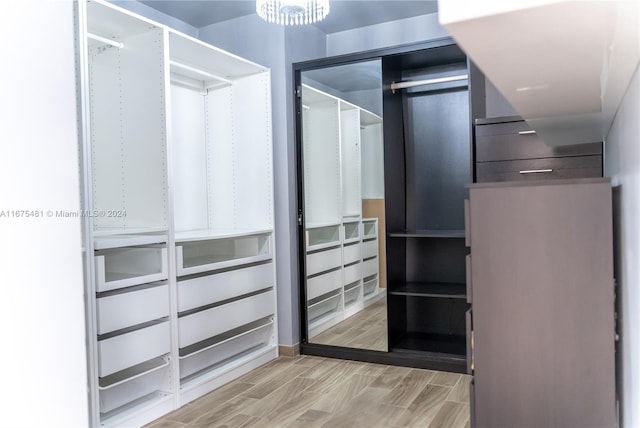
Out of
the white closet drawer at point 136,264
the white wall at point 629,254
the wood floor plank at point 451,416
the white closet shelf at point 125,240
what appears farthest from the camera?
the white closet drawer at point 136,264

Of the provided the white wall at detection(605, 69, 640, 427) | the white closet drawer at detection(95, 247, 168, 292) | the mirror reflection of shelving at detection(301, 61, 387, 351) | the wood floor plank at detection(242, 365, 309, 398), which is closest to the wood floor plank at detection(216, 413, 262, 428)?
the wood floor plank at detection(242, 365, 309, 398)

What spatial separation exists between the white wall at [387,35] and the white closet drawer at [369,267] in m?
1.57

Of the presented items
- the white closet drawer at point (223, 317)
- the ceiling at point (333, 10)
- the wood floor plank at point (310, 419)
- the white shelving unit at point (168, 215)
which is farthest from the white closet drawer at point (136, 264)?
the ceiling at point (333, 10)

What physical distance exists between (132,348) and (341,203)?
1672mm

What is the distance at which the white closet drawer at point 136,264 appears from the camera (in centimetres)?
244

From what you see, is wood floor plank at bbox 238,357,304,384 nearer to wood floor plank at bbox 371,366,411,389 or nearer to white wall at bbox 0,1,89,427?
wood floor plank at bbox 371,366,411,389

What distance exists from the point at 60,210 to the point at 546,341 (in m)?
1.57

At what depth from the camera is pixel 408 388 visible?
9.22ft

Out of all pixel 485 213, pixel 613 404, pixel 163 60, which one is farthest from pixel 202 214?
pixel 613 404

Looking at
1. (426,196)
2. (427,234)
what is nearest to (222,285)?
(427,234)

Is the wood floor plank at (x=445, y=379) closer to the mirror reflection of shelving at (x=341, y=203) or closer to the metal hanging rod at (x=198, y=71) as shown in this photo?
the mirror reflection of shelving at (x=341, y=203)

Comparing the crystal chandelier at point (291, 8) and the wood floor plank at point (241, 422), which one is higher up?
the crystal chandelier at point (291, 8)

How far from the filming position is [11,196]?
4.95 feet

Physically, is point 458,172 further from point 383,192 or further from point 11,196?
point 11,196
